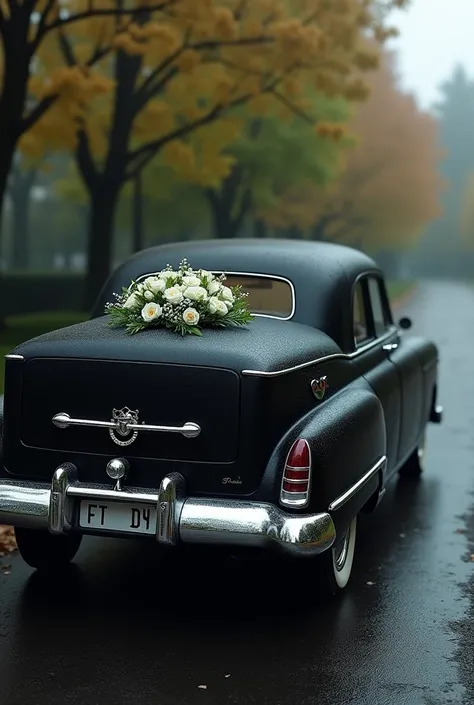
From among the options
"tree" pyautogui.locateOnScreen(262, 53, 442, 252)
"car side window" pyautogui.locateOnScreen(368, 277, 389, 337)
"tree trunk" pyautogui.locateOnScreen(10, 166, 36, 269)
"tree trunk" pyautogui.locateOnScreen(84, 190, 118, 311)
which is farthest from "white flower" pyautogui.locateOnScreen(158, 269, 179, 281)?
"tree trunk" pyautogui.locateOnScreen(10, 166, 36, 269)

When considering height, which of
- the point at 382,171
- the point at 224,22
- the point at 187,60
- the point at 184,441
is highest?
the point at 224,22

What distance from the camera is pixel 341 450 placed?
17.0ft

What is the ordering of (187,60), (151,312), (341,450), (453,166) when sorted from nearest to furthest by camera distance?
(341,450)
(151,312)
(187,60)
(453,166)

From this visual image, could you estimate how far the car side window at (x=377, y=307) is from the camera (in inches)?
285

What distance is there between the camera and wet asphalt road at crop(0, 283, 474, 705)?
14.2ft

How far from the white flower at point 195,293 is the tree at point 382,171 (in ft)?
116

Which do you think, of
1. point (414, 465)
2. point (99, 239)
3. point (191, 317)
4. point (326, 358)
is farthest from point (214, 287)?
point (99, 239)

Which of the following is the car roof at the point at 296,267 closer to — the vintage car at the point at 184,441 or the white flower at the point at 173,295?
the vintage car at the point at 184,441

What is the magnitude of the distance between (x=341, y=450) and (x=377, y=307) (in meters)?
2.56

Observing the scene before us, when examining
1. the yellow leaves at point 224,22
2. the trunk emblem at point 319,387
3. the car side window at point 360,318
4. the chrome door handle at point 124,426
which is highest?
the yellow leaves at point 224,22

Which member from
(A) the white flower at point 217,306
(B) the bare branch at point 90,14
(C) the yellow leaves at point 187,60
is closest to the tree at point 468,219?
(C) the yellow leaves at point 187,60

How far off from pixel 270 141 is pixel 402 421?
21863 mm

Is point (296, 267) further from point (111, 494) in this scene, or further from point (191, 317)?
point (111, 494)

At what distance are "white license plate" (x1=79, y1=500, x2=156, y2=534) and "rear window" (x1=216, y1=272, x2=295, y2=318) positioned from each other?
1678mm
